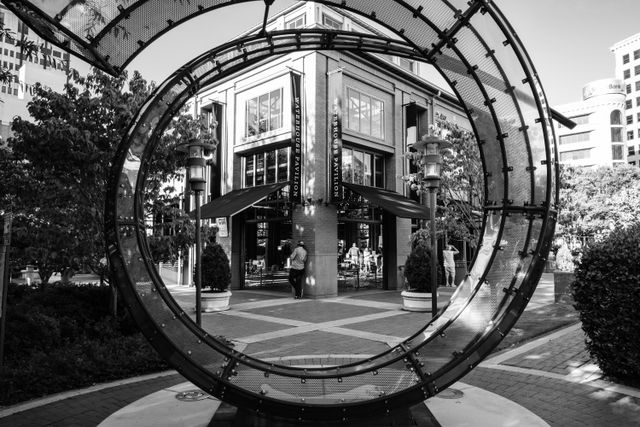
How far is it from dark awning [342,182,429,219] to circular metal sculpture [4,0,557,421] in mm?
12003

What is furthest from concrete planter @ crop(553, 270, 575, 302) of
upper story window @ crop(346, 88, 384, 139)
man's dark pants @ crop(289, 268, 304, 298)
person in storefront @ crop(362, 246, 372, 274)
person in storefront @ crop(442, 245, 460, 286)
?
upper story window @ crop(346, 88, 384, 139)

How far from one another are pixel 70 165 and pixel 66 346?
128 inches

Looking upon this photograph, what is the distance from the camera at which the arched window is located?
83562 mm

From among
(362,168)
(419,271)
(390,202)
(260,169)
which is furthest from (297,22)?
(419,271)

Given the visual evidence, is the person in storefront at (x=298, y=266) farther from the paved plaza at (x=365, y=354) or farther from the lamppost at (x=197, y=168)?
the lamppost at (x=197, y=168)

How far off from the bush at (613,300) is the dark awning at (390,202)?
10261mm

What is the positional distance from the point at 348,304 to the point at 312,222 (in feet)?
11.7

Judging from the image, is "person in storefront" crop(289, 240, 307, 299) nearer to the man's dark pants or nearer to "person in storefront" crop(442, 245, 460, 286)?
the man's dark pants

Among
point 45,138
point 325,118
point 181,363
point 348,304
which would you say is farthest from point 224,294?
point 181,363

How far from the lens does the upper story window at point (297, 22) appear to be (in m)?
18.0

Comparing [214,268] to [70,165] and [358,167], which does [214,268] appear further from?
[358,167]

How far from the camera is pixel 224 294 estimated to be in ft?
42.2

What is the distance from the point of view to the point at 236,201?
56.9 feet

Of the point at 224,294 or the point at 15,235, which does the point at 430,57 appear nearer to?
the point at 15,235
